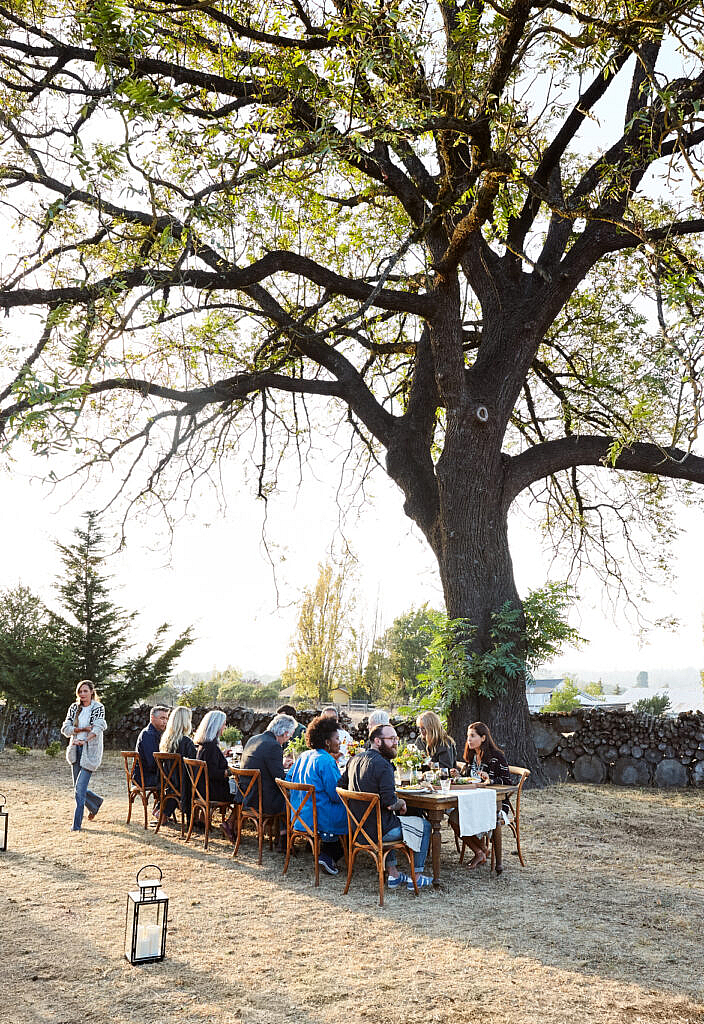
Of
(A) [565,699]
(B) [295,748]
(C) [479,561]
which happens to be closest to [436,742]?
(B) [295,748]

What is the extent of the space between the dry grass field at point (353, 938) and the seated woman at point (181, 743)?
0.46 metres

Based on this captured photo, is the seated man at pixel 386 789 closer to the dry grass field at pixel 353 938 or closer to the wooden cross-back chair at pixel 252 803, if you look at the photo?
the dry grass field at pixel 353 938

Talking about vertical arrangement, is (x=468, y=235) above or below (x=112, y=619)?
above

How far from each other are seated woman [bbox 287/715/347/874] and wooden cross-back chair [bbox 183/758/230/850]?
1.14 m

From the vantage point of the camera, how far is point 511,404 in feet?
36.5

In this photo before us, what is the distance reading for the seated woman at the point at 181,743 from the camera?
7.98 meters

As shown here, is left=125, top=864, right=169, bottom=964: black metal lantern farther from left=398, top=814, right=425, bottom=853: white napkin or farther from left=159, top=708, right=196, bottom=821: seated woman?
left=159, top=708, right=196, bottom=821: seated woman

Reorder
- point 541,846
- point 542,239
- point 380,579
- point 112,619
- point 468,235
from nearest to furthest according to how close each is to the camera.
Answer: point 541,846 < point 468,235 < point 542,239 < point 112,619 < point 380,579

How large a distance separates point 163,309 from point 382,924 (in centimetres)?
464

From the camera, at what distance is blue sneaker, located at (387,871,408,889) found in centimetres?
609

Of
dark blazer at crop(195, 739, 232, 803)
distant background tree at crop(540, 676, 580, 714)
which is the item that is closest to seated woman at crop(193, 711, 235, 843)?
dark blazer at crop(195, 739, 232, 803)

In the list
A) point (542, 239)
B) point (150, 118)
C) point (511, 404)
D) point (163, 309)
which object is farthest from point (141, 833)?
point (542, 239)

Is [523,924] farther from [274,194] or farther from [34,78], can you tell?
[34,78]

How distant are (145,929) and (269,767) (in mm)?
2598
